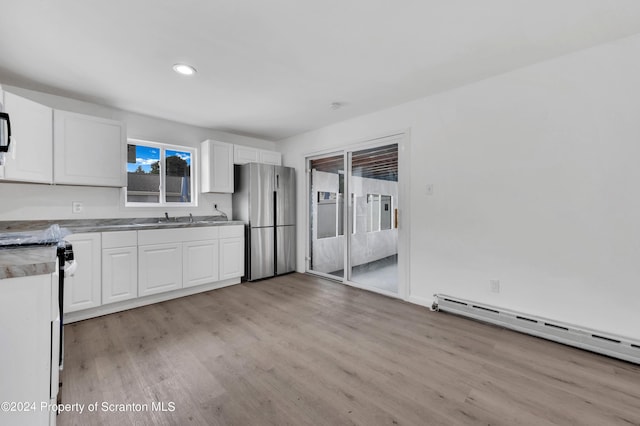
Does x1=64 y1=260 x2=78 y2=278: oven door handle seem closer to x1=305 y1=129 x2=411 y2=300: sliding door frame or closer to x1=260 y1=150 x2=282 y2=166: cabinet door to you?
x1=305 y1=129 x2=411 y2=300: sliding door frame

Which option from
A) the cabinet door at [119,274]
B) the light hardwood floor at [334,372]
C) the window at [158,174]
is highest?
the window at [158,174]

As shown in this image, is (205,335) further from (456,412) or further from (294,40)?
(294,40)

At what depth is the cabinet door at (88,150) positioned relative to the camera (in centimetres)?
275

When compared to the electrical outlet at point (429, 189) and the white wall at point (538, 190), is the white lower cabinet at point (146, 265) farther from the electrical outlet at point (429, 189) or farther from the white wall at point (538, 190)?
the electrical outlet at point (429, 189)

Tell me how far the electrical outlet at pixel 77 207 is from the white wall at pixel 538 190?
3.83 m

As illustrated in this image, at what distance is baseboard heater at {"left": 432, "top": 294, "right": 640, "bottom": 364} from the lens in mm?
1974

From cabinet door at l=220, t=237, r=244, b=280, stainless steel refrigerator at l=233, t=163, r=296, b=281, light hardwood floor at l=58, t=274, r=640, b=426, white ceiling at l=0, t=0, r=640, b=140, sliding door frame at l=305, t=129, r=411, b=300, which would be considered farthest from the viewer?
stainless steel refrigerator at l=233, t=163, r=296, b=281

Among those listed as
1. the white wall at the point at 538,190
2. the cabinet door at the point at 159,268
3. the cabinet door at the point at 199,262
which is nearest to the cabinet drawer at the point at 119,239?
the cabinet door at the point at 159,268

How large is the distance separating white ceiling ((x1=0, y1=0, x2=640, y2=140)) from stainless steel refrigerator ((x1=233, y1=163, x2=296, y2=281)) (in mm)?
1415

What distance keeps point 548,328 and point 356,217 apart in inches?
92.3

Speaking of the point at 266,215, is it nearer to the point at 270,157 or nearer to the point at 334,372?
the point at 270,157

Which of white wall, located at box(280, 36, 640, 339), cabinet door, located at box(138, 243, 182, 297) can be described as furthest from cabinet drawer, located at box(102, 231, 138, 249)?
white wall, located at box(280, 36, 640, 339)

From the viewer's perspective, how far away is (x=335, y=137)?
4039 mm

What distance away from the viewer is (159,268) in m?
3.19
